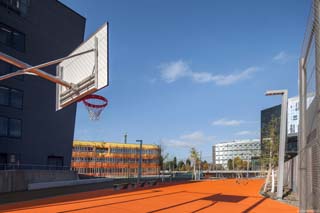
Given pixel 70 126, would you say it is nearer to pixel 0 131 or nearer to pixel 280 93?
pixel 0 131

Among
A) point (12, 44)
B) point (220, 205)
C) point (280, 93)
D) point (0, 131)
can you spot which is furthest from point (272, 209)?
point (12, 44)

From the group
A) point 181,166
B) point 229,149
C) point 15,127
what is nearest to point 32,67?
point 15,127

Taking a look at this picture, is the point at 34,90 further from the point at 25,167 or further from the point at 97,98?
the point at 97,98

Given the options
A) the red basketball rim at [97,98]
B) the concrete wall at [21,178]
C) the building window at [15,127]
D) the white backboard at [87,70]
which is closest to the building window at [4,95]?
the building window at [15,127]

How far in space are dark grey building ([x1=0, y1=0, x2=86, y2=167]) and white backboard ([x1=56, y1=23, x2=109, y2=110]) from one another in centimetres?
2173

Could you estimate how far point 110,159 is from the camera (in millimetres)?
88688

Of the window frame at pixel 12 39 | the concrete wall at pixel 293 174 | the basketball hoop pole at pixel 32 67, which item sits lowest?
the concrete wall at pixel 293 174

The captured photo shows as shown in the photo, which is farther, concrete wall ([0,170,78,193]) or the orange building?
the orange building

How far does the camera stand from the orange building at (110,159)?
82.1m

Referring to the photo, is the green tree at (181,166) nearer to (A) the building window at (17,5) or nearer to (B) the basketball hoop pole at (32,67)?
(A) the building window at (17,5)

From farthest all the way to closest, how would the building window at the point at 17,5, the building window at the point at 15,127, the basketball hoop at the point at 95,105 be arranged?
the building window at the point at 17,5 → the building window at the point at 15,127 → the basketball hoop at the point at 95,105

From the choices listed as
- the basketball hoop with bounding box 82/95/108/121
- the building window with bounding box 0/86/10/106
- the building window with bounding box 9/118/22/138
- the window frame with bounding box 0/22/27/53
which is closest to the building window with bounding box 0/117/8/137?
the building window with bounding box 9/118/22/138

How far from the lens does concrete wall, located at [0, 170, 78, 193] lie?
88.2ft

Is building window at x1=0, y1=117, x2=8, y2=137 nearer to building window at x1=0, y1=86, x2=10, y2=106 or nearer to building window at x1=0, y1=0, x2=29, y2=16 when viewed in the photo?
building window at x1=0, y1=86, x2=10, y2=106
